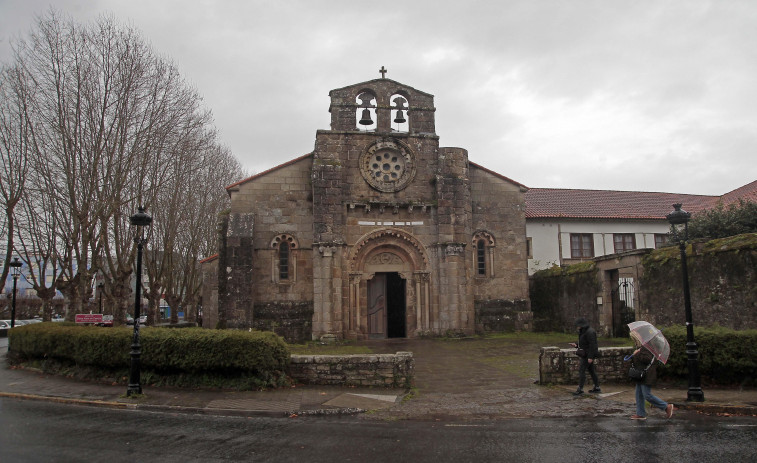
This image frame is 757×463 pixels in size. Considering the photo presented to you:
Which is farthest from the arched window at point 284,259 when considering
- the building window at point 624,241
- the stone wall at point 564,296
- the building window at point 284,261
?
the building window at point 624,241

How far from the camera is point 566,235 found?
108 feet

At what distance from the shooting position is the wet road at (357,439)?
6688mm

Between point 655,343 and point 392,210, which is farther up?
point 392,210

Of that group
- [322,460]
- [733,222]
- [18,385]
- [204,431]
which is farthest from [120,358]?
[733,222]

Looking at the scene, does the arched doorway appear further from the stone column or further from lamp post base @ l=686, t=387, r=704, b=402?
lamp post base @ l=686, t=387, r=704, b=402

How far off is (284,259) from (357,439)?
630 inches

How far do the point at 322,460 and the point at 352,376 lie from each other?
201 inches

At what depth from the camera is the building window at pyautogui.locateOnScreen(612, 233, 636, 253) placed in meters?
33.5

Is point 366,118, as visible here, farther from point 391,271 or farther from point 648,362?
point 648,362

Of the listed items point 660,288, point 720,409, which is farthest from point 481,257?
point 720,409

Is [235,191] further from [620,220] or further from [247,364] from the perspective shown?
[620,220]

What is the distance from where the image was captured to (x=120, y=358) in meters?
12.3

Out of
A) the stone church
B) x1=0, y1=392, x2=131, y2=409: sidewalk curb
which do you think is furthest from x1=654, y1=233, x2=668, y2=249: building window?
x1=0, y1=392, x2=131, y2=409: sidewalk curb

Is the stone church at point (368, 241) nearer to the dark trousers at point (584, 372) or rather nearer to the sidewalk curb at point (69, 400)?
the sidewalk curb at point (69, 400)
